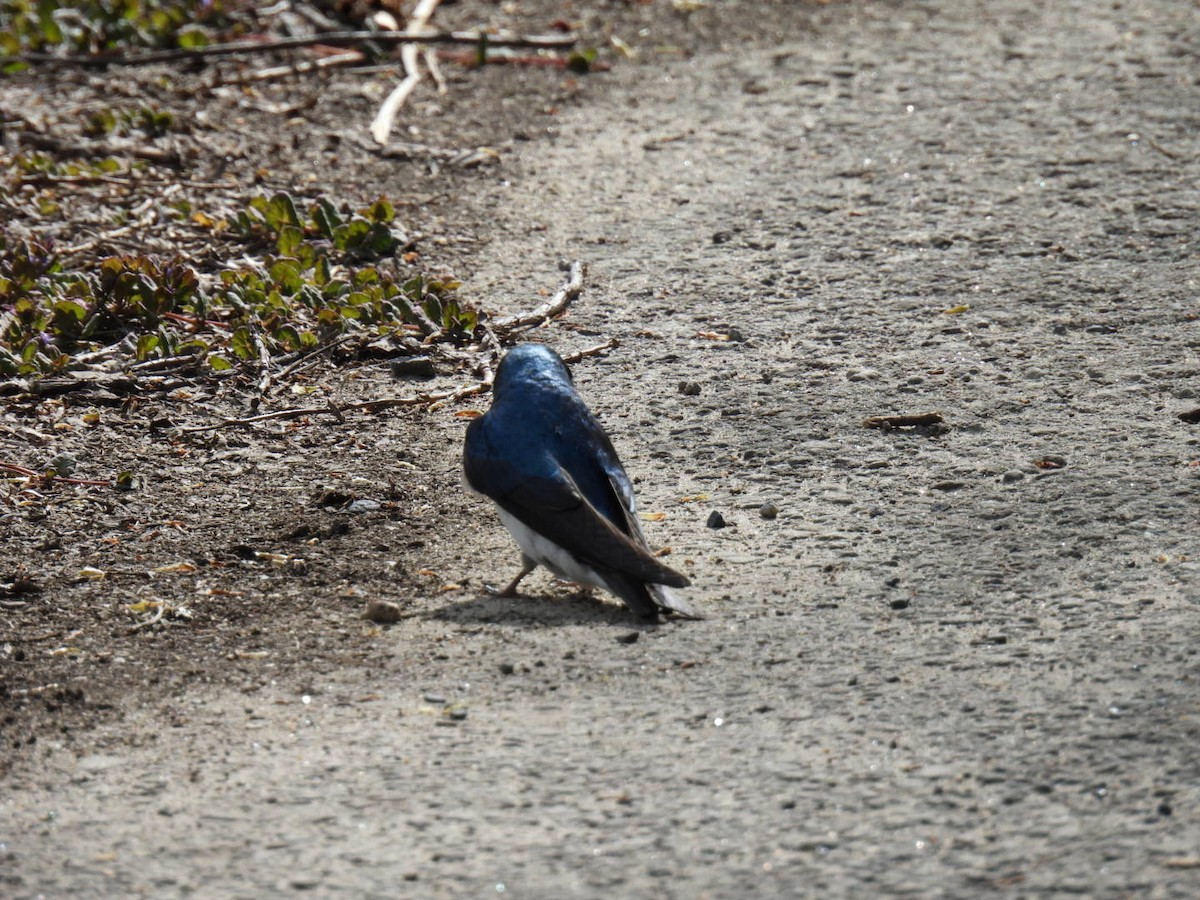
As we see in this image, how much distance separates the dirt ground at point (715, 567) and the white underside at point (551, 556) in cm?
10

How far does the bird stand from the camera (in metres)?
4.16

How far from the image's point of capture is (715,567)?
446cm

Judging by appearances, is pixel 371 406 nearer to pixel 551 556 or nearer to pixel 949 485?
pixel 551 556

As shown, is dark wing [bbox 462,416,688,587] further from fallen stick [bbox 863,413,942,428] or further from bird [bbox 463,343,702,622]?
fallen stick [bbox 863,413,942,428]

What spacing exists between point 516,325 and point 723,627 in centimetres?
243

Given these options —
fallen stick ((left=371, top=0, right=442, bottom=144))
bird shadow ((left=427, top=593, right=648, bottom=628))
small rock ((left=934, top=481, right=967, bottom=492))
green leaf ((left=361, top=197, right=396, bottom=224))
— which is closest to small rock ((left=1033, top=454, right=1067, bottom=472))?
small rock ((left=934, top=481, right=967, bottom=492))

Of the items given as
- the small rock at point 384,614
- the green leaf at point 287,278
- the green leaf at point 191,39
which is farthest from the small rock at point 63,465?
the green leaf at point 191,39

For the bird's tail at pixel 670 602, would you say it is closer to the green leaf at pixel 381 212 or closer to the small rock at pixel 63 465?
the small rock at pixel 63 465

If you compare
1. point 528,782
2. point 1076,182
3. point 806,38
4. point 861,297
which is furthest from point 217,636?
point 806,38

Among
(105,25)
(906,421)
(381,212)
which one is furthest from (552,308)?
(105,25)

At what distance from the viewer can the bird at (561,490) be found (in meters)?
4.16

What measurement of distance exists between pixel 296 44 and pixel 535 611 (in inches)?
222

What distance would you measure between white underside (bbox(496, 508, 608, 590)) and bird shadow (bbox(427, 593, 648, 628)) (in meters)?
0.07

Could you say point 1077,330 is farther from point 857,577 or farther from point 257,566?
point 257,566
